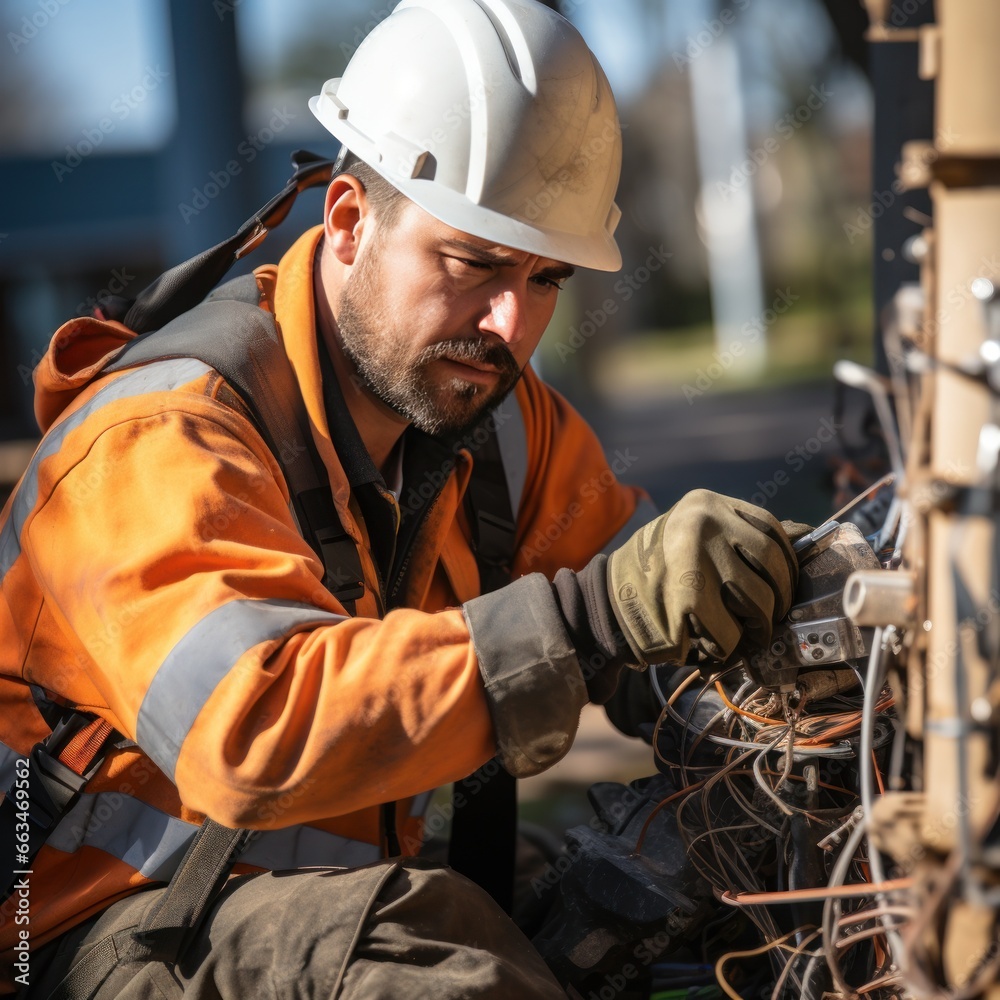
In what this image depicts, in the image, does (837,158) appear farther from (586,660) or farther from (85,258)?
(586,660)

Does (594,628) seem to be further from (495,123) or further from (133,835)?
(495,123)

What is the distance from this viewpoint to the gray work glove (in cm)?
174

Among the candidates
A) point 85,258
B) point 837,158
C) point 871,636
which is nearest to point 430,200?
point 871,636

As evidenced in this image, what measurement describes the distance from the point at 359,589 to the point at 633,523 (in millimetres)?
875

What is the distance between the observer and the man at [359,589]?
168cm

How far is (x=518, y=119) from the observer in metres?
2.23

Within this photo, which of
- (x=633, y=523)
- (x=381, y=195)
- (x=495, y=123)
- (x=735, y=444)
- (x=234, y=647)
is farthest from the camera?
(x=735, y=444)
